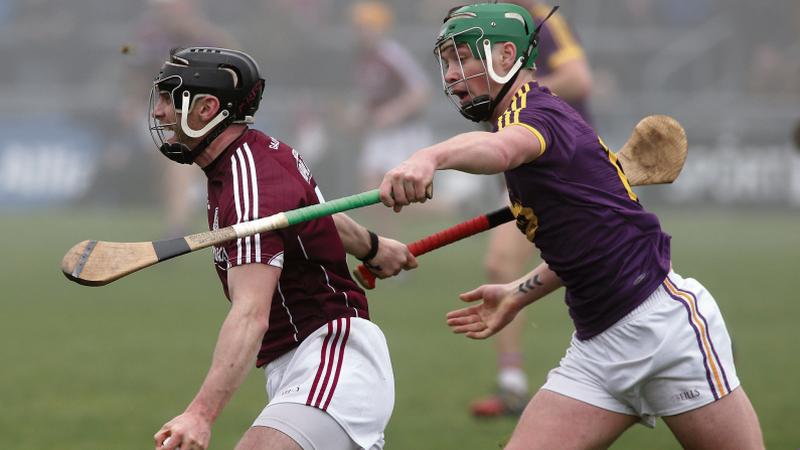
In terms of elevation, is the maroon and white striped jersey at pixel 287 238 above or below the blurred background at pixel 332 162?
above

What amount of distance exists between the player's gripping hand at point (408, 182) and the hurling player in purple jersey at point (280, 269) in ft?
1.64

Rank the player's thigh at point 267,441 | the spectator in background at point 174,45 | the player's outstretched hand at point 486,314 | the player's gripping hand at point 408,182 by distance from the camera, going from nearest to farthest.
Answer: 1. the player's gripping hand at point 408,182
2. the player's thigh at point 267,441
3. the player's outstretched hand at point 486,314
4. the spectator in background at point 174,45

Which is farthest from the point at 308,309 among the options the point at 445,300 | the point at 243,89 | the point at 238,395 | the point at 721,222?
the point at 721,222

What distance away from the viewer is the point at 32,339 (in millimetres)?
8906

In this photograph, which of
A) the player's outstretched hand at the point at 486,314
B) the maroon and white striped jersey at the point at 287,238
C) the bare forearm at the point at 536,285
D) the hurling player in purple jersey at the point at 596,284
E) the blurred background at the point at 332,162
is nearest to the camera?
the maroon and white striped jersey at the point at 287,238

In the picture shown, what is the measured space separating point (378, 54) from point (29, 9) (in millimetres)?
9432

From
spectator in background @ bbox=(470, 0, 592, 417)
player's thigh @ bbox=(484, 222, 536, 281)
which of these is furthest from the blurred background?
player's thigh @ bbox=(484, 222, 536, 281)

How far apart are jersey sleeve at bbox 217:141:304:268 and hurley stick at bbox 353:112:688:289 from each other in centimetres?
76

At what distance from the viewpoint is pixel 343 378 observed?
3.89 meters

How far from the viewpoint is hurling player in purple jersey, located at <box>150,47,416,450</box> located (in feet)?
12.2

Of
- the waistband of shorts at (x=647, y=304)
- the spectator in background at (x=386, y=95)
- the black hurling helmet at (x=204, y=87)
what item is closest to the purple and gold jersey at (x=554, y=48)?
the waistband of shorts at (x=647, y=304)

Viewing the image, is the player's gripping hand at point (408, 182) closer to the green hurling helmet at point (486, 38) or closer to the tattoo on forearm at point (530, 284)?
the green hurling helmet at point (486, 38)

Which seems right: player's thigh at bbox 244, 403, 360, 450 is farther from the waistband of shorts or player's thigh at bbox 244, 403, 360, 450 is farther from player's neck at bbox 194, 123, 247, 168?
the waistband of shorts

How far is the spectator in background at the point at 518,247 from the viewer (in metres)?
6.55
